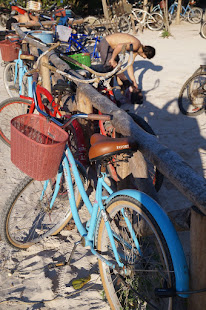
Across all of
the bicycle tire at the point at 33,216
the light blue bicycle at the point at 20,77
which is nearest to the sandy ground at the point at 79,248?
the bicycle tire at the point at 33,216

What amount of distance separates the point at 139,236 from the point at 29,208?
1379 mm

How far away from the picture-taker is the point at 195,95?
6.10m

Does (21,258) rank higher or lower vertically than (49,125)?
Result: lower

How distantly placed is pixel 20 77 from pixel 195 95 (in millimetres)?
3148

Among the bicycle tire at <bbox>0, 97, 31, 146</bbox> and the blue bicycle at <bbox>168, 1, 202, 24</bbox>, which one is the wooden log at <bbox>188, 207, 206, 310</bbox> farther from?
the blue bicycle at <bbox>168, 1, 202, 24</bbox>

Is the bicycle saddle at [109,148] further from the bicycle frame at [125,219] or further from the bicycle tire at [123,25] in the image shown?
the bicycle tire at [123,25]

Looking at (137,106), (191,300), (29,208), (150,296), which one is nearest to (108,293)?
(150,296)

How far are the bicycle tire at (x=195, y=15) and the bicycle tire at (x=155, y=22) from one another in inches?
73.0

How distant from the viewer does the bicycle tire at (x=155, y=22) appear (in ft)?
50.2

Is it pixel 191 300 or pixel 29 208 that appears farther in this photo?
pixel 29 208

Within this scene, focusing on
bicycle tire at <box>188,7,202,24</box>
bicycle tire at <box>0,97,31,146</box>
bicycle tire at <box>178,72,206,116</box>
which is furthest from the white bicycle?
bicycle tire at <box>0,97,31,146</box>

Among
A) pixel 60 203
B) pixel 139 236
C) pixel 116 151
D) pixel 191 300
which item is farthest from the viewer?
pixel 60 203

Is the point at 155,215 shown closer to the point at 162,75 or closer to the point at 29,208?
the point at 29,208

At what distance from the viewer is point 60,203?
10.1ft
